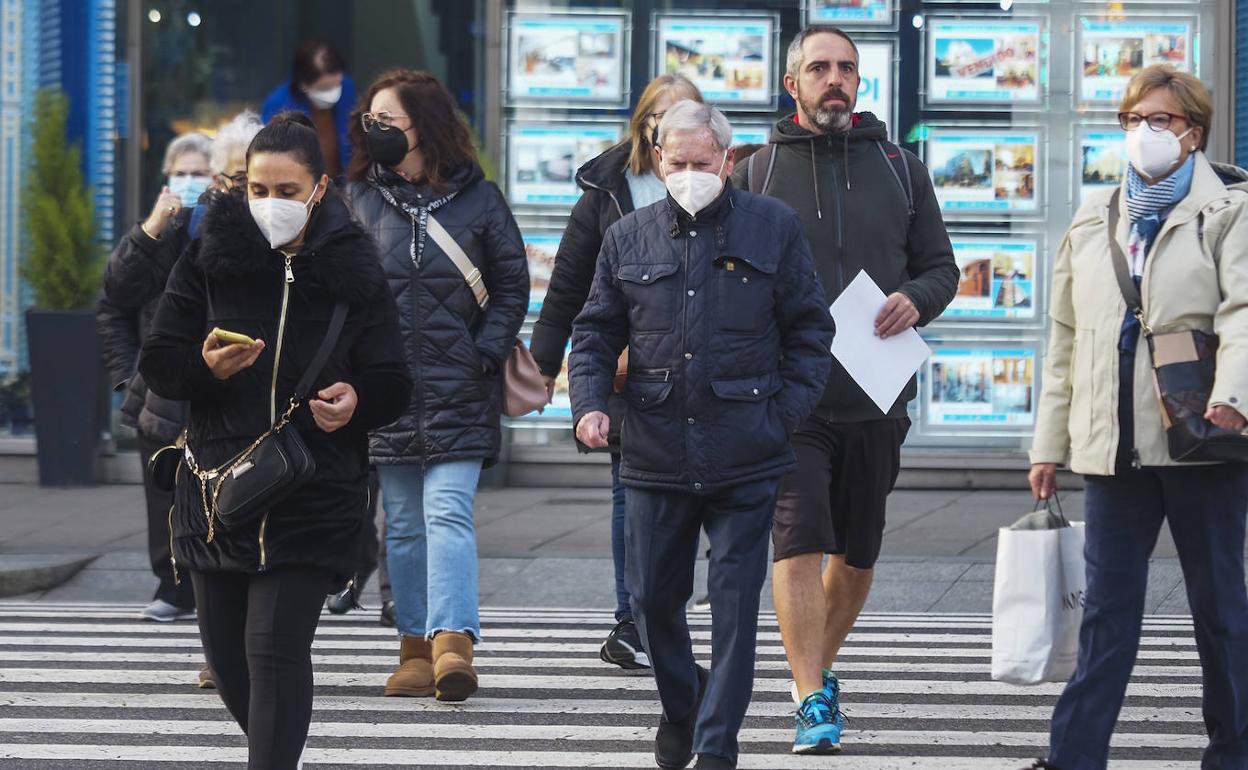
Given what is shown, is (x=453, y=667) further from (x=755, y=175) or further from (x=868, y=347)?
(x=755, y=175)

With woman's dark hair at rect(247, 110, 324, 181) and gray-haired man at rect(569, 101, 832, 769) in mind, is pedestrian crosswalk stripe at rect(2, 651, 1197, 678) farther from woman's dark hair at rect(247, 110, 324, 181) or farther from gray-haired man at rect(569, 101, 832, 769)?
woman's dark hair at rect(247, 110, 324, 181)

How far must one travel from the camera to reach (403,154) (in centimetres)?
693

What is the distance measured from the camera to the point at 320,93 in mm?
12688

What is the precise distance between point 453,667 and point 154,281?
7.12ft

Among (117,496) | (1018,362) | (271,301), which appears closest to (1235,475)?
(271,301)

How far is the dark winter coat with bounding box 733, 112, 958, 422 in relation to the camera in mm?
6305

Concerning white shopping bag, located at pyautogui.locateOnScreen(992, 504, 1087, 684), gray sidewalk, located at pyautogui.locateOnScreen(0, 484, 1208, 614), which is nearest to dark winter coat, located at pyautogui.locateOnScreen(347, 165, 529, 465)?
white shopping bag, located at pyautogui.locateOnScreen(992, 504, 1087, 684)

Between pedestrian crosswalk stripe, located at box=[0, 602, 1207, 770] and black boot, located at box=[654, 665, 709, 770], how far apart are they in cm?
15

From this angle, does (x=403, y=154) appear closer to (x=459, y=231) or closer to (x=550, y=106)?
(x=459, y=231)

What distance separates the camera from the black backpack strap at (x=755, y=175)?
636 cm

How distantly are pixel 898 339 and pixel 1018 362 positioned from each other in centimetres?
708

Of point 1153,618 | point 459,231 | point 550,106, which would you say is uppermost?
point 550,106

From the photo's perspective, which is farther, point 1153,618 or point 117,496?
point 117,496

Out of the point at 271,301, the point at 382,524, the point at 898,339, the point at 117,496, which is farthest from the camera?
the point at 117,496
